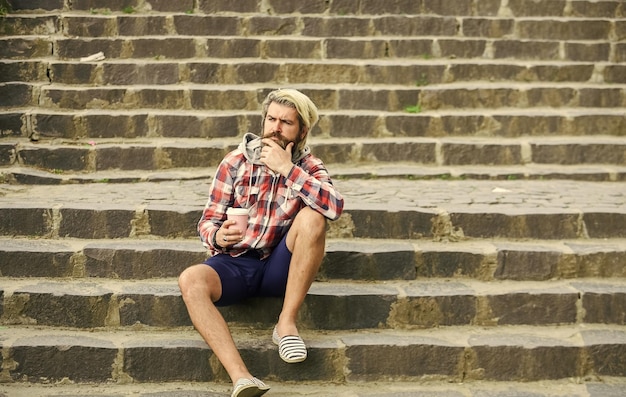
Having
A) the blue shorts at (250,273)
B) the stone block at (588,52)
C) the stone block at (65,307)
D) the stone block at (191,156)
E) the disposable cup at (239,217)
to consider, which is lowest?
the stone block at (65,307)

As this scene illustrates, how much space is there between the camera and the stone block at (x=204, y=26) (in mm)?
7773

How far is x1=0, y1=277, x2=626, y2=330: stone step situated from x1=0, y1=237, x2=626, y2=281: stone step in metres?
0.07

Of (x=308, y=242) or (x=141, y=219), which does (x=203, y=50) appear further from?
(x=308, y=242)

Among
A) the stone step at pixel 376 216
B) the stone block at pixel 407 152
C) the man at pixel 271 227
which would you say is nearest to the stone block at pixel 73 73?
the stone step at pixel 376 216

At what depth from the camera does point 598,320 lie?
4469mm

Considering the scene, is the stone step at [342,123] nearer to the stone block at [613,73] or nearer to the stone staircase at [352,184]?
the stone staircase at [352,184]

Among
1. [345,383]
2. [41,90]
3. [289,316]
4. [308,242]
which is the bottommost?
[345,383]

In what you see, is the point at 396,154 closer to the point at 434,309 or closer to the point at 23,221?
the point at 434,309

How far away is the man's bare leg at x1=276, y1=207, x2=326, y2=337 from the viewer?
12.6 ft

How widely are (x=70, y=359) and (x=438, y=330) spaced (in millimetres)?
1899

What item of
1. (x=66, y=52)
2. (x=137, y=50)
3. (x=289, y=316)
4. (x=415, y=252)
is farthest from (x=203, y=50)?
(x=289, y=316)

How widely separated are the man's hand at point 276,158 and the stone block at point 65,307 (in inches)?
45.2

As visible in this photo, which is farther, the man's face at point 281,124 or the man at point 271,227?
the man's face at point 281,124

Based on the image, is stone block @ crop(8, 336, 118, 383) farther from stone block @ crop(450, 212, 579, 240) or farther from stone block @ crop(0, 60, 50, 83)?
stone block @ crop(0, 60, 50, 83)
